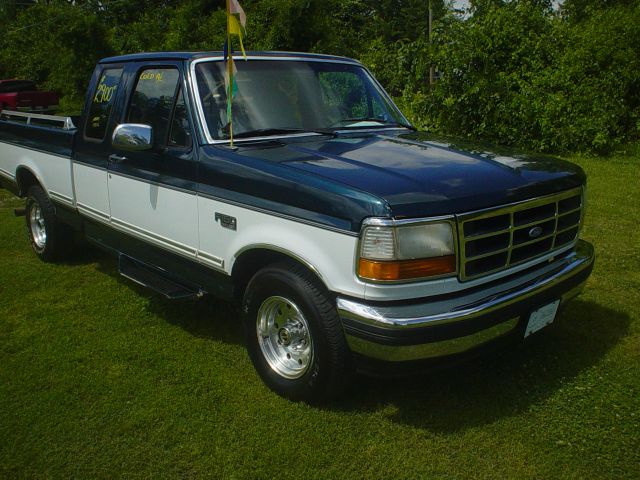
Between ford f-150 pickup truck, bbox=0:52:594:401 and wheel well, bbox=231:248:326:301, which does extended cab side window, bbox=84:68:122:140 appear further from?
wheel well, bbox=231:248:326:301

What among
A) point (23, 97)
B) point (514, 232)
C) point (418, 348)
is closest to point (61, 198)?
point (418, 348)

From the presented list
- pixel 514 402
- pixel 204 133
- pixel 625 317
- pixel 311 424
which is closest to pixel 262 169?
pixel 204 133

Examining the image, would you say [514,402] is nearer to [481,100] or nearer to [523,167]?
[523,167]

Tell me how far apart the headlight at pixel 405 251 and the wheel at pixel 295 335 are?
0.39 m

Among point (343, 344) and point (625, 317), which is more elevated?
point (343, 344)

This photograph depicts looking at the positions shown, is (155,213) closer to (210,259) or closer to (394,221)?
(210,259)

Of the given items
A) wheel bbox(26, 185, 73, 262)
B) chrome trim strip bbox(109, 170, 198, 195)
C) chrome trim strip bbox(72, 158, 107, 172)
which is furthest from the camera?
wheel bbox(26, 185, 73, 262)

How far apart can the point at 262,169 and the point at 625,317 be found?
10.3 ft

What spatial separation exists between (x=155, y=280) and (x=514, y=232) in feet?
8.51

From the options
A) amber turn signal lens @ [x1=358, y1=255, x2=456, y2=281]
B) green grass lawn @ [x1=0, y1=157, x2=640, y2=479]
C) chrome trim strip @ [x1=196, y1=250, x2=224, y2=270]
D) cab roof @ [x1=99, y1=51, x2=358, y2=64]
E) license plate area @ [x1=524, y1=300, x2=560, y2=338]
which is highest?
cab roof @ [x1=99, y1=51, x2=358, y2=64]

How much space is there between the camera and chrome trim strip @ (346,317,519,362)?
297 centimetres

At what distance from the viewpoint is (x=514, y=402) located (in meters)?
3.58

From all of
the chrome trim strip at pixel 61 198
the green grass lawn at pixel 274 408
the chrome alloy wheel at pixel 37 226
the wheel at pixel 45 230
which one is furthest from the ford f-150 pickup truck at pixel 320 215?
the chrome alloy wheel at pixel 37 226

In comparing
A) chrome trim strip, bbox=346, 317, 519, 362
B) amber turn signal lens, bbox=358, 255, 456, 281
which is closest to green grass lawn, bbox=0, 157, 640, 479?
chrome trim strip, bbox=346, 317, 519, 362
